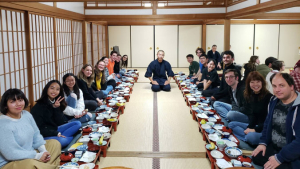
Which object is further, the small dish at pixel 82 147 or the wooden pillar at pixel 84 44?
the wooden pillar at pixel 84 44

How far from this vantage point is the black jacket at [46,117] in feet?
11.5

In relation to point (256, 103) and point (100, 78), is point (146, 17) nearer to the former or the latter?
point (100, 78)

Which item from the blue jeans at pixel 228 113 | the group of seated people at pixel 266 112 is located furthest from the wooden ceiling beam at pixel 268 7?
the blue jeans at pixel 228 113

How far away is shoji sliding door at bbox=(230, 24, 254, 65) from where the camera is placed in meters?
12.8

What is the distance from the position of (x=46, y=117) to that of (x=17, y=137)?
873 mm

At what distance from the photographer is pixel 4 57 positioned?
440 cm

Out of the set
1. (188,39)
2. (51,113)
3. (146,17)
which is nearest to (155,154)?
(51,113)

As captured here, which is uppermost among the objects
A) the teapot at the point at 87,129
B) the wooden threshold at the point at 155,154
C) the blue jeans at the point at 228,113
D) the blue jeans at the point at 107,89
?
the blue jeans at the point at 107,89

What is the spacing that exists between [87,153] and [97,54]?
821 cm

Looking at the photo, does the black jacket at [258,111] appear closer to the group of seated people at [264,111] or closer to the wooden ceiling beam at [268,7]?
the group of seated people at [264,111]

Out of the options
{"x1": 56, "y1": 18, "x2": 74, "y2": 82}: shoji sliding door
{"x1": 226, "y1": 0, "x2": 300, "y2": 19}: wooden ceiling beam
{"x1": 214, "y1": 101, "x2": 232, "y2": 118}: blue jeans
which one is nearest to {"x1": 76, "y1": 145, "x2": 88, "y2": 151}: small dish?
{"x1": 214, "y1": 101, "x2": 232, "y2": 118}: blue jeans

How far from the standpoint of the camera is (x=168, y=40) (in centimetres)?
1286

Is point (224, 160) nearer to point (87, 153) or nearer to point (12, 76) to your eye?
point (87, 153)

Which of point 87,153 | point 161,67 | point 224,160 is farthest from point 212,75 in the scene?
point 87,153
